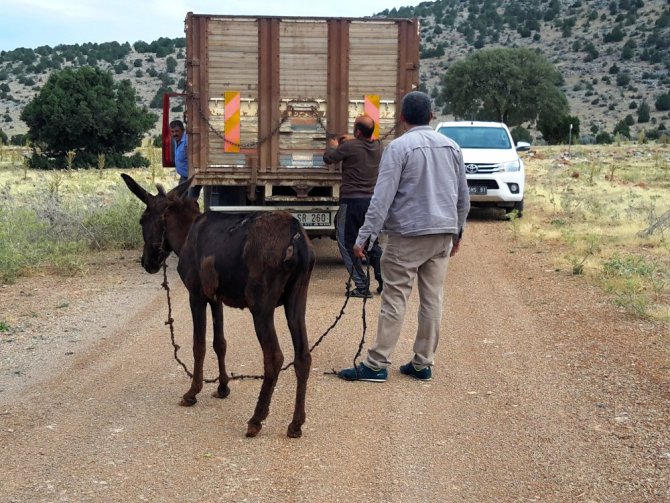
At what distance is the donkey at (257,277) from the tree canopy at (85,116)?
3067cm

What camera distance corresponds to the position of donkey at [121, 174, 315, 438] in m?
5.73

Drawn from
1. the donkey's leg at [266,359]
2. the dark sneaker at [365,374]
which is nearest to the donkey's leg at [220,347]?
the donkey's leg at [266,359]

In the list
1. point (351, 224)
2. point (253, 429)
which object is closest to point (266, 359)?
point (253, 429)

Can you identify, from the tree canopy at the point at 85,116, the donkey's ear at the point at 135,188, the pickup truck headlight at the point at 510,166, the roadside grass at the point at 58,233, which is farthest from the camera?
the tree canopy at the point at 85,116

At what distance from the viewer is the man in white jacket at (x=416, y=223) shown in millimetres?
6793

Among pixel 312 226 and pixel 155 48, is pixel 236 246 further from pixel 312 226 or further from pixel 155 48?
pixel 155 48

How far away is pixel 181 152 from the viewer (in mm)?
12008

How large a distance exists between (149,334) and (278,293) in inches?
132

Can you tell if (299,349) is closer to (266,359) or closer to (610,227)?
(266,359)

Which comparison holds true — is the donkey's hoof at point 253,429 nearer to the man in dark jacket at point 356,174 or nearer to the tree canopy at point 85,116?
the man in dark jacket at point 356,174

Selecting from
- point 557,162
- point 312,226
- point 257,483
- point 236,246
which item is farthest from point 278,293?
point 557,162

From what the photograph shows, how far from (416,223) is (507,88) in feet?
167

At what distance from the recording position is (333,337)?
8594 millimetres

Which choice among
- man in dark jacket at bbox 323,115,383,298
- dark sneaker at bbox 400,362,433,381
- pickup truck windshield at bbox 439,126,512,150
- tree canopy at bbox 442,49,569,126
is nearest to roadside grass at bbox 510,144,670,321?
pickup truck windshield at bbox 439,126,512,150
